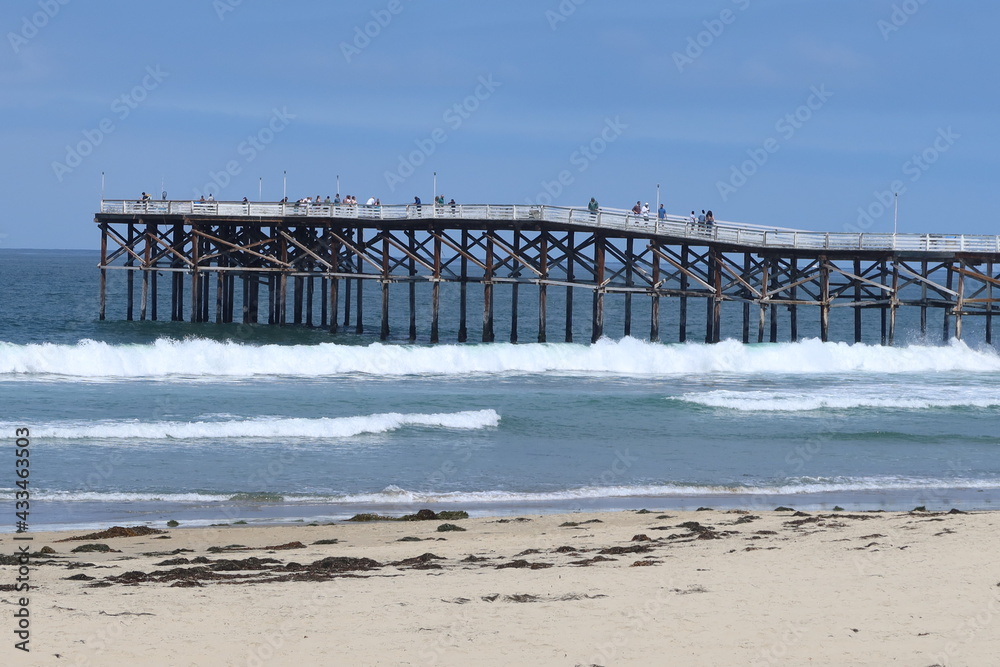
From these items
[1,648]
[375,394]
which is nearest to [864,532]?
[1,648]

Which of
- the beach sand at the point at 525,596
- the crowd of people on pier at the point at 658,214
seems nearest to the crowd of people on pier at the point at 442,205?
the crowd of people on pier at the point at 658,214

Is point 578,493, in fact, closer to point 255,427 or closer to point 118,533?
point 118,533

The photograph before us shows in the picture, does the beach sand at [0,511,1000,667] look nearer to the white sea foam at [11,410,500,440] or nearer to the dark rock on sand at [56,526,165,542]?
the dark rock on sand at [56,526,165,542]

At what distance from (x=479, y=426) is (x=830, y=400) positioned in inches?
377

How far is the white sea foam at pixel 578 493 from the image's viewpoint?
15.6 m

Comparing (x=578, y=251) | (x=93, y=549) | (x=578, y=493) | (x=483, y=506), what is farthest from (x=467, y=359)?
(x=93, y=549)

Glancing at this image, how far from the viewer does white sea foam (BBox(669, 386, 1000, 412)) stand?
1081 inches

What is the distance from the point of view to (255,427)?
2170 centimetres

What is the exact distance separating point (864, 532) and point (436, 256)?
26.4 metres

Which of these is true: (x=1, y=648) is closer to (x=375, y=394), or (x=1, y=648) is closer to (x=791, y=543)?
(x=791, y=543)

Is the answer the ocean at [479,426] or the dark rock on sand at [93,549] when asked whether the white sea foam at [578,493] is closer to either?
the ocean at [479,426]

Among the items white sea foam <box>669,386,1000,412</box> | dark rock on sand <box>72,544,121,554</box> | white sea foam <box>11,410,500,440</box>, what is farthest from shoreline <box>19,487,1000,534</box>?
white sea foam <box>669,386,1000,412</box>

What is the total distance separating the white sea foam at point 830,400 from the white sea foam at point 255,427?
668 centimetres

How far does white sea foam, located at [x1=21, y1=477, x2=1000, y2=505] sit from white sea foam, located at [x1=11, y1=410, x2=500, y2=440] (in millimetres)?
5097
